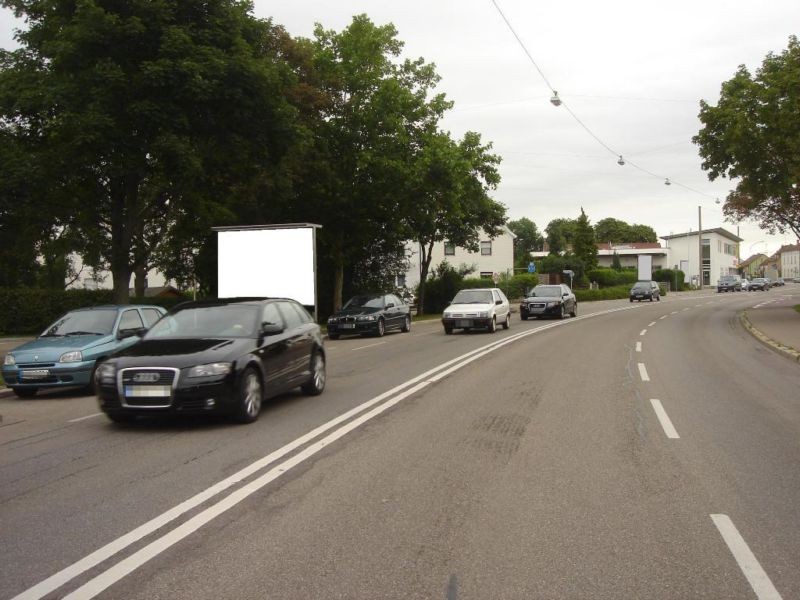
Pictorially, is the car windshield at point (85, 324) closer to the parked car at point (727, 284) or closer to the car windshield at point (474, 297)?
the car windshield at point (474, 297)

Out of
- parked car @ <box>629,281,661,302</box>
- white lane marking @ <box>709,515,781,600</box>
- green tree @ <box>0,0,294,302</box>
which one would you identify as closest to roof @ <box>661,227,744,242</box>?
parked car @ <box>629,281,661,302</box>

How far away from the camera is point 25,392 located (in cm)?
1251

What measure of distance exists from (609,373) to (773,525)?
8573 mm

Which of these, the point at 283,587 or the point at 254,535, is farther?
the point at 254,535

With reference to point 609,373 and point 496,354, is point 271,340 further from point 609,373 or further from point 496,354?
point 496,354

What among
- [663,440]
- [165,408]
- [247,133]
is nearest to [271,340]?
[165,408]

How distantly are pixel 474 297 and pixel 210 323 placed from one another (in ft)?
57.1

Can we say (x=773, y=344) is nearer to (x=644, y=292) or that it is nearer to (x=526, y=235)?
(x=644, y=292)

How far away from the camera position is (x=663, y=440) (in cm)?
739

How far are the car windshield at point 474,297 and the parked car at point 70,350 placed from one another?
1416 centimetres

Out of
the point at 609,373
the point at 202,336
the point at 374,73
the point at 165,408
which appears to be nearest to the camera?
the point at 165,408

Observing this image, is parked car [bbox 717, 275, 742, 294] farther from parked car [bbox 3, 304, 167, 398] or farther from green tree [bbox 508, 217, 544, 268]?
parked car [bbox 3, 304, 167, 398]

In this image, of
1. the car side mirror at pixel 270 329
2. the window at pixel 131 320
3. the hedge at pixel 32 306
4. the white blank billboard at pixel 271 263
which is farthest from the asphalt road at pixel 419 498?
the hedge at pixel 32 306

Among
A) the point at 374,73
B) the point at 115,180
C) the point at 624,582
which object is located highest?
the point at 374,73
